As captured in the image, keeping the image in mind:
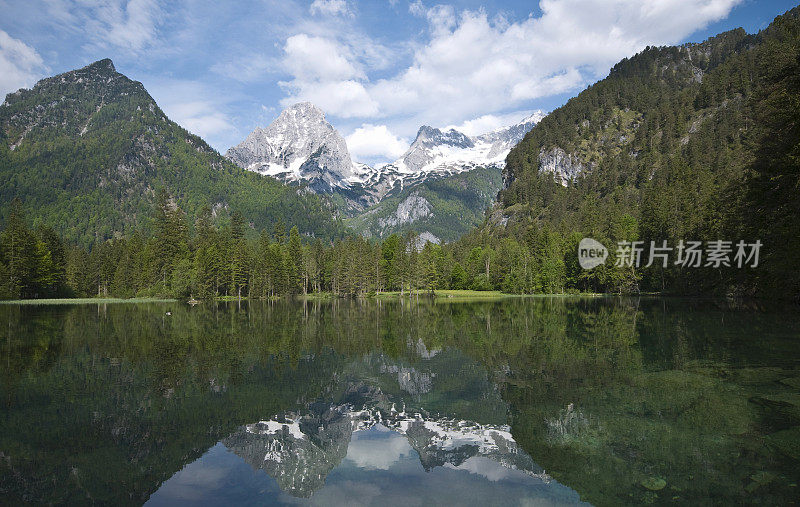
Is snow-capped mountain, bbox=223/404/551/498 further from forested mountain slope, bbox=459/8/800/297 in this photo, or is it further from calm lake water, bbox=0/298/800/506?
forested mountain slope, bbox=459/8/800/297

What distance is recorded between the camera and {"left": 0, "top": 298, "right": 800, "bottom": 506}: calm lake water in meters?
8.79

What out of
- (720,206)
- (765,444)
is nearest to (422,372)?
(765,444)

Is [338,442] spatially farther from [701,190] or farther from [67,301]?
[67,301]

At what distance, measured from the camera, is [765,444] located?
33.7ft

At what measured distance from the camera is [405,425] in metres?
13.2

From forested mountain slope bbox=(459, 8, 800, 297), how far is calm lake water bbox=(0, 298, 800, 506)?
20.8 m

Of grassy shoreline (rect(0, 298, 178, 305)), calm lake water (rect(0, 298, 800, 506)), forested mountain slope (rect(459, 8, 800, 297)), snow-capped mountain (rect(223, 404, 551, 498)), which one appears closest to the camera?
calm lake water (rect(0, 298, 800, 506))

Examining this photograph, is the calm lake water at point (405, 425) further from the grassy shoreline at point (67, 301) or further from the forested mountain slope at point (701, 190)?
the grassy shoreline at point (67, 301)

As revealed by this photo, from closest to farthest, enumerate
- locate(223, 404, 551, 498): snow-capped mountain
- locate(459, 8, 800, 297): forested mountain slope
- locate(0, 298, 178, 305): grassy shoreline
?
locate(223, 404, 551, 498): snow-capped mountain, locate(459, 8, 800, 297): forested mountain slope, locate(0, 298, 178, 305): grassy shoreline

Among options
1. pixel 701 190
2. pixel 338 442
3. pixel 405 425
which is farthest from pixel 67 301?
pixel 701 190

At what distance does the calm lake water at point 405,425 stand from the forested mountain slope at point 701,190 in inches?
818

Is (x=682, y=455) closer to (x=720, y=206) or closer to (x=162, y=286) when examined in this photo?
(x=720, y=206)

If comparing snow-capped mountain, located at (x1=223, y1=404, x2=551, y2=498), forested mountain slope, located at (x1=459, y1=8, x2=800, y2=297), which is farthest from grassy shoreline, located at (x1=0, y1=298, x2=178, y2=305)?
forested mountain slope, located at (x1=459, y1=8, x2=800, y2=297)

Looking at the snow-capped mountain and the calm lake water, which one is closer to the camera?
the calm lake water
